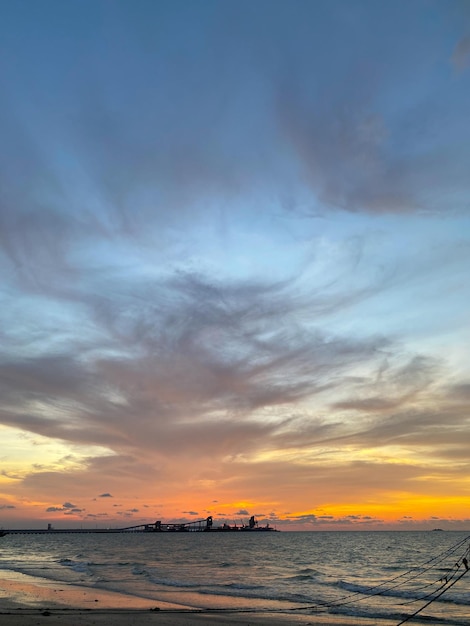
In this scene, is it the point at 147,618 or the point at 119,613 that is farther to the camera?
the point at 119,613

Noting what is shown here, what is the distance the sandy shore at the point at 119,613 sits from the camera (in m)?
25.1

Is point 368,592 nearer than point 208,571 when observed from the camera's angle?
Yes

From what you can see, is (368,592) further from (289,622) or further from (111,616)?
(111,616)

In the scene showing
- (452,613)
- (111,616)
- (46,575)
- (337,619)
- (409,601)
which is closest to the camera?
(111,616)

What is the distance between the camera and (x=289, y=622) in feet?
89.4

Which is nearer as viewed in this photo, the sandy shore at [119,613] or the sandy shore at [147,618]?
the sandy shore at [147,618]

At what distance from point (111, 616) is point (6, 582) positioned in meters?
21.6

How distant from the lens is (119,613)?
27984mm

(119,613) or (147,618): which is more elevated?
(119,613)

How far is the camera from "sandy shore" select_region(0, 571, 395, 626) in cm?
2514

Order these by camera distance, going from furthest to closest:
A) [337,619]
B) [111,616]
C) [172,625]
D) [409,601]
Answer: [409,601] < [337,619] < [111,616] < [172,625]

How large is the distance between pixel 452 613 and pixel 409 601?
183 inches

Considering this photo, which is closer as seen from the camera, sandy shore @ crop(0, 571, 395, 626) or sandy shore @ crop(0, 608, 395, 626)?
sandy shore @ crop(0, 608, 395, 626)

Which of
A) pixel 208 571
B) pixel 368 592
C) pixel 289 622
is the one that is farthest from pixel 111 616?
pixel 208 571
